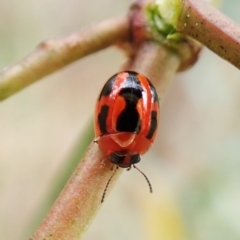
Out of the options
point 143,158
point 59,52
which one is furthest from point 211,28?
point 143,158

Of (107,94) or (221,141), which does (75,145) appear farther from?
(221,141)

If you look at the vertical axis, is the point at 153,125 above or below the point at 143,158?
below

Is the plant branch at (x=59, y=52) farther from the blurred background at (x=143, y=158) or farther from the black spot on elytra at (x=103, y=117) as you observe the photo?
the blurred background at (x=143, y=158)

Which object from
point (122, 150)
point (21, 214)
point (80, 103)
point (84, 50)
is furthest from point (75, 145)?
point (80, 103)

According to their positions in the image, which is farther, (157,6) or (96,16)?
(96,16)

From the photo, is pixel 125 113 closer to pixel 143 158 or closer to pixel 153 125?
pixel 153 125

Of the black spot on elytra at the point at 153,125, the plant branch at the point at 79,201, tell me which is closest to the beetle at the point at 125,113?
the black spot on elytra at the point at 153,125

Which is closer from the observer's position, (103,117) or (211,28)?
(211,28)

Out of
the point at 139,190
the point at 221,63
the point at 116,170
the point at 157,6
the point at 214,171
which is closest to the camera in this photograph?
the point at 116,170
